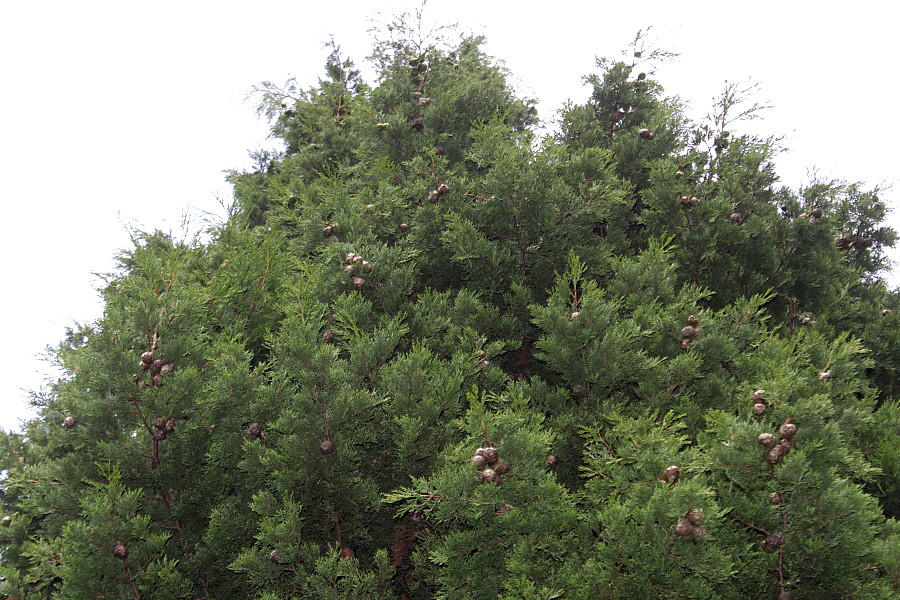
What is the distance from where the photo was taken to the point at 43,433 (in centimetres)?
880

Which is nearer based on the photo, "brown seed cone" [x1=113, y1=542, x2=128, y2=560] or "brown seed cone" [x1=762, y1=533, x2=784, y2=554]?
"brown seed cone" [x1=762, y1=533, x2=784, y2=554]

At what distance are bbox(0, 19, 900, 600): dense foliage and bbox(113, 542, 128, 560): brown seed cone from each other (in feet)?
0.06

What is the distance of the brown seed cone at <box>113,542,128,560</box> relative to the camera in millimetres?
5086

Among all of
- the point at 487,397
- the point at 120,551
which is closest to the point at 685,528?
the point at 487,397

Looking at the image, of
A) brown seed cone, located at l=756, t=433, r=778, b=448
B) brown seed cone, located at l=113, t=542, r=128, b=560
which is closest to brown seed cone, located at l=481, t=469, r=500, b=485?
brown seed cone, located at l=756, t=433, r=778, b=448

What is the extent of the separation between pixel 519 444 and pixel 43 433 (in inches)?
295

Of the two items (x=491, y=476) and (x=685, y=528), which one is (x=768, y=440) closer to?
(x=685, y=528)

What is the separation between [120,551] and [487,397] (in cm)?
353

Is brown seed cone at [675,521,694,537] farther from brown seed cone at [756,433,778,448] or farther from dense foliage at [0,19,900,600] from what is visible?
brown seed cone at [756,433,778,448]

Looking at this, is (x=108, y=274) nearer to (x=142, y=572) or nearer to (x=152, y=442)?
(x=152, y=442)

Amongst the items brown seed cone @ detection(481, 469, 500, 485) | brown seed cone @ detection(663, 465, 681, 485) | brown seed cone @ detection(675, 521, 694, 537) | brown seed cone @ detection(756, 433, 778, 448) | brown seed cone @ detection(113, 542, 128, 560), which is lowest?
brown seed cone @ detection(675, 521, 694, 537)

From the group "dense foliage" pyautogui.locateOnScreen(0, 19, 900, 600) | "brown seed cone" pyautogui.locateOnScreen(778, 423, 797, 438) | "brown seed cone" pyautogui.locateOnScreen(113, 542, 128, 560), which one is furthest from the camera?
"brown seed cone" pyautogui.locateOnScreen(113, 542, 128, 560)

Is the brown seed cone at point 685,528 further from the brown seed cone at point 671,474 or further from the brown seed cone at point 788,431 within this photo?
the brown seed cone at point 788,431

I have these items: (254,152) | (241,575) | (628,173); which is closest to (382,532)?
(241,575)
